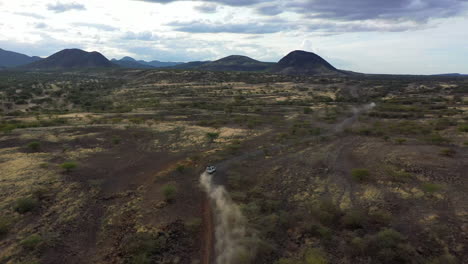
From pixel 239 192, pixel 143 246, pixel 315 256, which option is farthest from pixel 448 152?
pixel 143 246

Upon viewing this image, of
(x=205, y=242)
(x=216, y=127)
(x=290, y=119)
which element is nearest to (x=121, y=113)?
(x=216, y=127)

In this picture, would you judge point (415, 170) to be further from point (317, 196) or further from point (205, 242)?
point (205, 242)

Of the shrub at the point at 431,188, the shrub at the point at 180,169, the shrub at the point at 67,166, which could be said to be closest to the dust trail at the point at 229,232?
the shrub at the point at 180,169

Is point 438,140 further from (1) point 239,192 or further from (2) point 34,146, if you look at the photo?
(2) point 34,146

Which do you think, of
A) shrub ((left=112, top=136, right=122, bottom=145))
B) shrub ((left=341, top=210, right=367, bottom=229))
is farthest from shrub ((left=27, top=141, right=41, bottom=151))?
shrub ((left=341, top=210, right=367, bottom=229))

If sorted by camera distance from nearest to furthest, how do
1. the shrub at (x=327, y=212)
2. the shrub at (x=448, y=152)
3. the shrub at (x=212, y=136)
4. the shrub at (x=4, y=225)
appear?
the shrub at (x=4, y=225), the shrub at (x=327, y=212), the shrub at (x=448, y=152), the shrub at (x=212, y=136)

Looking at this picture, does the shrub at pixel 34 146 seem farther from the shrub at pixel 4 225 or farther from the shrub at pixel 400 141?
the shrub at pixel 400 141
